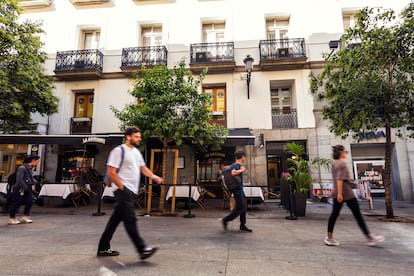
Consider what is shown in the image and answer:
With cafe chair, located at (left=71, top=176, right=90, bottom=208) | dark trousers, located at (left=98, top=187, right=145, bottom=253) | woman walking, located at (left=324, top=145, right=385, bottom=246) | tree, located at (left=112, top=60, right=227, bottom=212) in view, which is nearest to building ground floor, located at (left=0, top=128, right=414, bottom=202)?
cafe chair, located at (left=71, top=176, right=90, bottom=208)

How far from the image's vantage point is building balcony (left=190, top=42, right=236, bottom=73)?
1212 cm

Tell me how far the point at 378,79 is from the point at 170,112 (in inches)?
241

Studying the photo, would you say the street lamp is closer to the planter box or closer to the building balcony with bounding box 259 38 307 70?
the building balcony with bounding box 259 38 307 70

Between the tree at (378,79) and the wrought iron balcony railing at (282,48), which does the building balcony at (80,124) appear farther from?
the tree at (378,79)

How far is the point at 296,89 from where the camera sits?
12016 millimetres

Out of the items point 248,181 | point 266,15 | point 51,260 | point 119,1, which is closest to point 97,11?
point 119,1

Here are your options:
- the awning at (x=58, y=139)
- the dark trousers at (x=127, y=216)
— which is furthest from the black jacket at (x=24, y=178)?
the dark trousers at (x=127, y=216)

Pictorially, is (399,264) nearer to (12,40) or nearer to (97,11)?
(12,40)

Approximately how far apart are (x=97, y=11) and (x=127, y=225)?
14.3 metres

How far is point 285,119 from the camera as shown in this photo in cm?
1217

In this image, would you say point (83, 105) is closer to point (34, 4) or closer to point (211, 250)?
point (34, 4)

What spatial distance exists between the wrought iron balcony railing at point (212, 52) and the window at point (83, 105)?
6.04 meters

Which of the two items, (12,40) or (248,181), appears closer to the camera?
(12,40)

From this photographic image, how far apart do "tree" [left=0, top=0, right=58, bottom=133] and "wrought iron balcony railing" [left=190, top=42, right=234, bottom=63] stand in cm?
683
